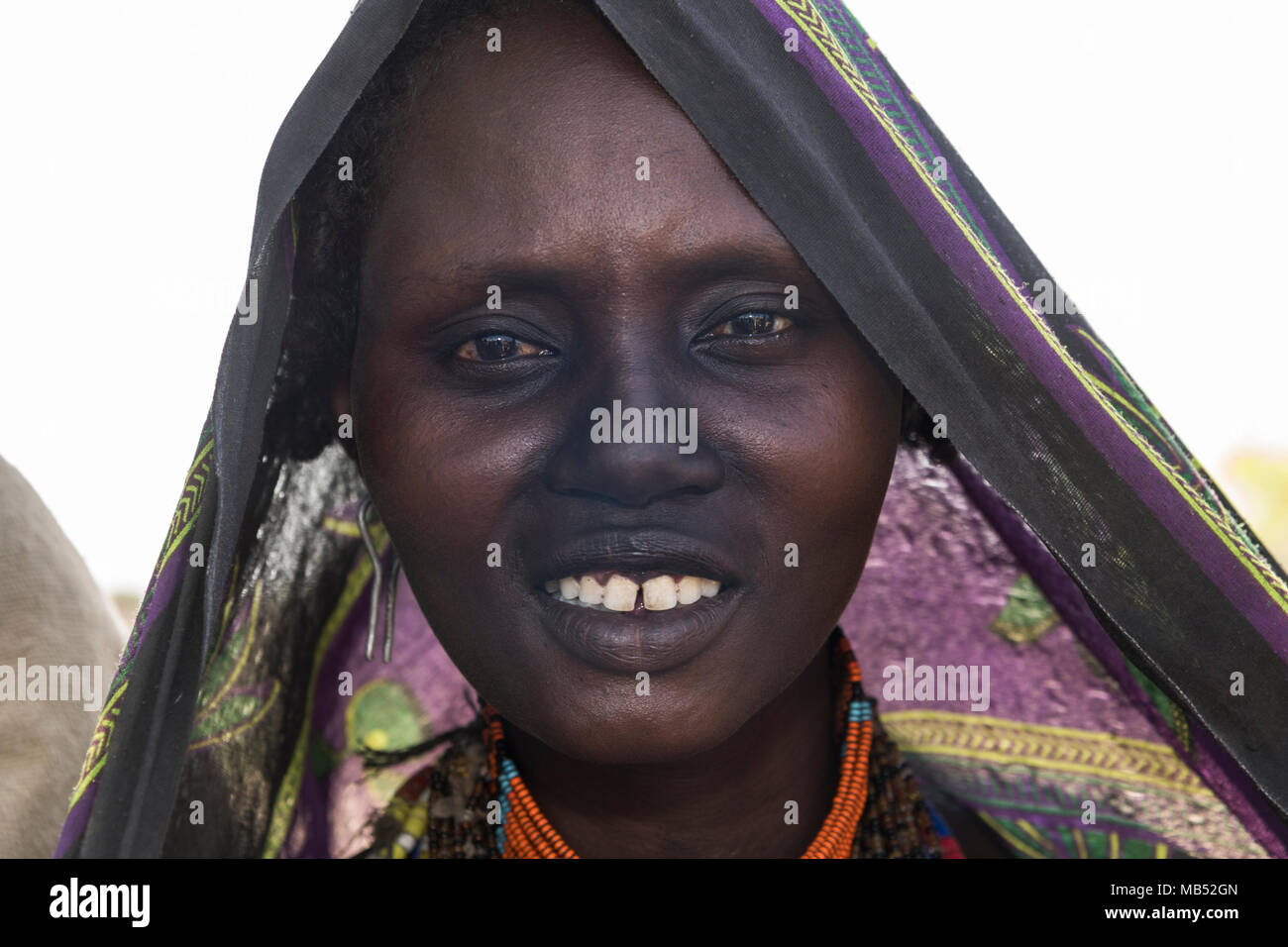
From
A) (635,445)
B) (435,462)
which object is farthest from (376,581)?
(635,445)

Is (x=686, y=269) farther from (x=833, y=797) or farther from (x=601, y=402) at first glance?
(x=833, y=797)

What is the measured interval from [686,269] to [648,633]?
0.45 m

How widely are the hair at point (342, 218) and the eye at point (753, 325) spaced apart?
1.26ft

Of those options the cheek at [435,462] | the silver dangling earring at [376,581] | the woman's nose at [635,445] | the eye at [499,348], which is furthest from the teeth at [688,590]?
the silver dangling earring at [376,581]

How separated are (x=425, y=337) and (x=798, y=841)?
95 centimetres

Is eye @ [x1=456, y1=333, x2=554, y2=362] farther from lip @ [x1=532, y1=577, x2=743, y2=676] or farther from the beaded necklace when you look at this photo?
the beaded necklace

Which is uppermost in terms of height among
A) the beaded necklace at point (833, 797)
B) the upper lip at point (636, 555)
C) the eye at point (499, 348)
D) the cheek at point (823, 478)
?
the eye at point (499, 348)

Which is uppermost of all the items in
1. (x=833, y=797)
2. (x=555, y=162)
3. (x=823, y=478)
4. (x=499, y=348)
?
(x=555, y=162)

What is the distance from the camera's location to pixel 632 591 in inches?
62.2

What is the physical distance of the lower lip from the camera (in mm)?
1598

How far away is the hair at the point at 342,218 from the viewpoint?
170cm

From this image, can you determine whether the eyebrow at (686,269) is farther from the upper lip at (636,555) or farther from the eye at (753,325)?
the upper lip at (636,555)

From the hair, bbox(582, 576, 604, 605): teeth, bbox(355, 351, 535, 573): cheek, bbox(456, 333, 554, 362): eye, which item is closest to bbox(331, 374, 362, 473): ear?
the hair
